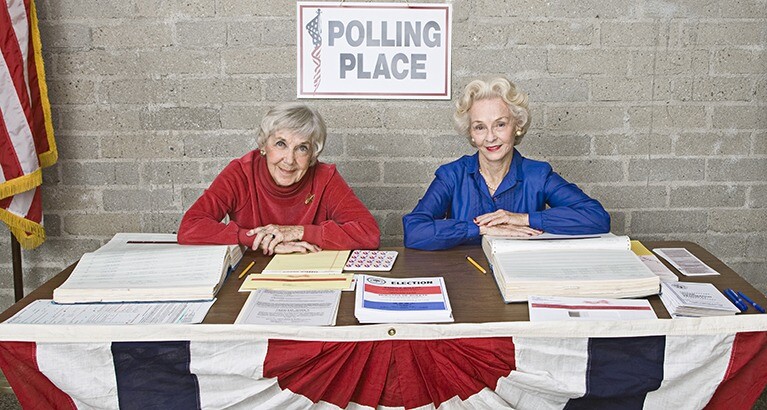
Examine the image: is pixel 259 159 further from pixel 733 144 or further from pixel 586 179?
pixel 733 144

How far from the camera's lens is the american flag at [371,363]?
53.8 inches

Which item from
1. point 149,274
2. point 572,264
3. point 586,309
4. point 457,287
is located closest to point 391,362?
point 457,287

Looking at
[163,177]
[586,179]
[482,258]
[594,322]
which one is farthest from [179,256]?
[586,179]

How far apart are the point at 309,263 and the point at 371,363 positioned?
1.59 ft

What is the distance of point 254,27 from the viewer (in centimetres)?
274

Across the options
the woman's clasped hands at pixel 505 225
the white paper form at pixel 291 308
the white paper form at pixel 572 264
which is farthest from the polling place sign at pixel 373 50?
the white paper form at pixel 291 308

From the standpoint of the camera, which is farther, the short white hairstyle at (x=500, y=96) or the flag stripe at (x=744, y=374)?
the short white hairstyle at (x=500, y=96)

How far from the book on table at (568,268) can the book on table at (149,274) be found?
2.29 feet

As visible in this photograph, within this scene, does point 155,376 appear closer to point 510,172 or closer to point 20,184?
point 510,172

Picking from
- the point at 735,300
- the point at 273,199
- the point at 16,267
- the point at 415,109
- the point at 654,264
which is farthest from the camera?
the point at 415,109

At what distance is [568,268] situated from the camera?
162 centimetres

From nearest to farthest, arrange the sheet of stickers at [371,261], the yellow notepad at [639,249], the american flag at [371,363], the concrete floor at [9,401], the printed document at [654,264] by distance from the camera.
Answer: the american flag at [371,363], the printed document at [654,264], the sheet of stickers at [371,261], the yellow notepad at [639,249], the concrete floor at [9,401]

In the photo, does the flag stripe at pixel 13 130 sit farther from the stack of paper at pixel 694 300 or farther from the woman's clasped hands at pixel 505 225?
the stack of paper at pixel 694 300

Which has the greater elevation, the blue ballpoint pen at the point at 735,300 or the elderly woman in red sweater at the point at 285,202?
the elderly woman in red sweater at the point at 285,202
